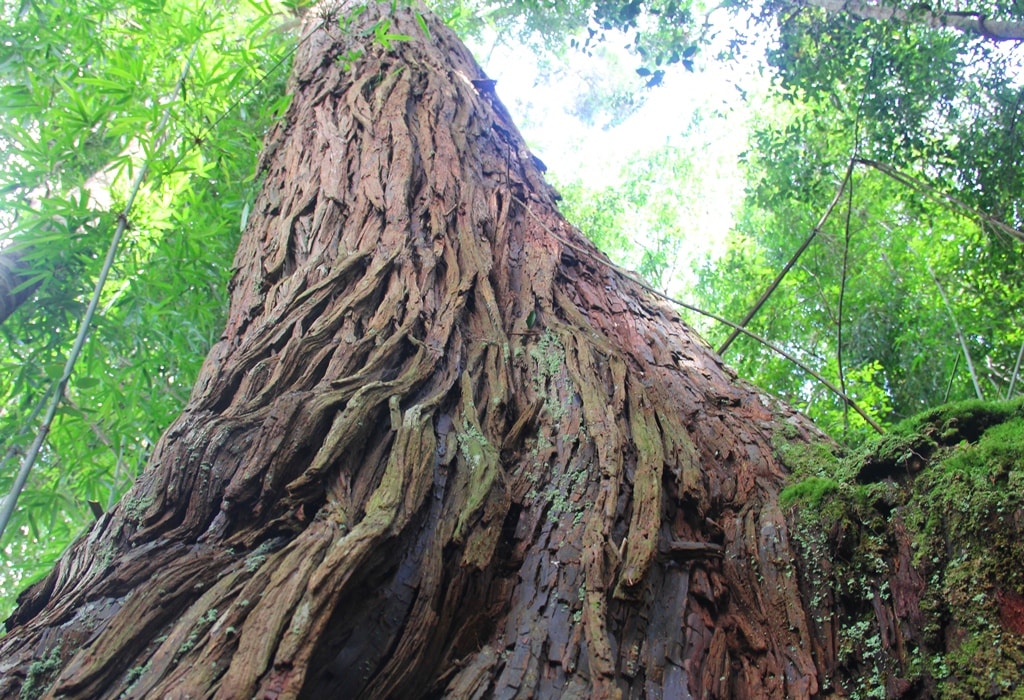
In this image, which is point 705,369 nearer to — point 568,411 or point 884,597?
point 568,411

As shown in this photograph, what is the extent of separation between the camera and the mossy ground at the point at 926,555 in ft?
3.65

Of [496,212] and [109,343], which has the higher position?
[496,212]

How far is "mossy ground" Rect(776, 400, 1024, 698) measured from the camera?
43.8 inches

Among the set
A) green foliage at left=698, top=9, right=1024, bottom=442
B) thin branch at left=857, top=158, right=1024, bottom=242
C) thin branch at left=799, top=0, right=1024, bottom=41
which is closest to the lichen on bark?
thin branch at left=857, top=158, right=1024, bottom=242

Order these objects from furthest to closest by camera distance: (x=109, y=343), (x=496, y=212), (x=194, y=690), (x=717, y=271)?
(x=717, y=271), (x=109, y=343), (x=496, y=212), (x=194, y=690)

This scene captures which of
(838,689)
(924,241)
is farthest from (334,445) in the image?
(924,241)

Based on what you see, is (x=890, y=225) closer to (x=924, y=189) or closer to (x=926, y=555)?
(x=924, y=189)

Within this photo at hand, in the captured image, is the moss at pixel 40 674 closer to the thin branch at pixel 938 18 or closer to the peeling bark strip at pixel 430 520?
the peeling bark strip at pixel 430 520

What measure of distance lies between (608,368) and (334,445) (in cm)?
78

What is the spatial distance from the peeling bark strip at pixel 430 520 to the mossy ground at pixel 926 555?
0.26 feet

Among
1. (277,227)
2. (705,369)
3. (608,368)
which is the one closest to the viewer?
(608,368)

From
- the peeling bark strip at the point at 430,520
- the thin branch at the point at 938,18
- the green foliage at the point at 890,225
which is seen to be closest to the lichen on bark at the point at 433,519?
the peeling bark strip at the point at 430,520

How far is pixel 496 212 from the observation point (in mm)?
2672

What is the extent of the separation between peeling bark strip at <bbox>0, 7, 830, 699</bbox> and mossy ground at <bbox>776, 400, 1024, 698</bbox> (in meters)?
0.08
